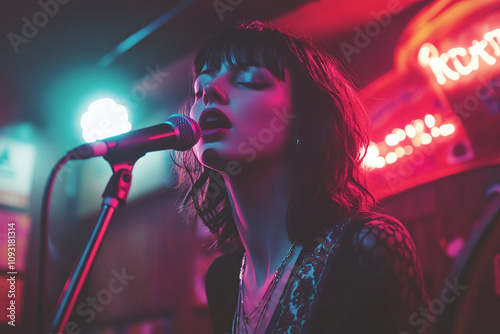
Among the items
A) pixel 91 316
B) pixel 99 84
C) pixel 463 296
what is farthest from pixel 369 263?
pixel 91 316

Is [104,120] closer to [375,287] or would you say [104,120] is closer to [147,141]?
[147,141]

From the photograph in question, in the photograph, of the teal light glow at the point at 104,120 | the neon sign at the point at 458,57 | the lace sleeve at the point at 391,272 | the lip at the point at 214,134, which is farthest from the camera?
the teal light glow at the point at 104,120

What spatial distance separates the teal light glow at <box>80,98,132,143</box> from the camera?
3736 millimetres

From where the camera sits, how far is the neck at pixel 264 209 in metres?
1.20

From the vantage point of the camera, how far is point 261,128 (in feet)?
3.69

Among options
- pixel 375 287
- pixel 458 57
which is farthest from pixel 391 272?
pixel 458 57

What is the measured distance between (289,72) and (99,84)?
3308 millimetres

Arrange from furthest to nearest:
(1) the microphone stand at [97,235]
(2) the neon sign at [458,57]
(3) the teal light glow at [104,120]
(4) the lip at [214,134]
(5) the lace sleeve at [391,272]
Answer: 1. (3) the teal light glow at [104,120]
2. (2) the neon sign at [458,57]
3. (4) the lip at [214,134]
4. (5) the lace sleeve at [391,272]
5. (1) the microphone stand at [97,235]

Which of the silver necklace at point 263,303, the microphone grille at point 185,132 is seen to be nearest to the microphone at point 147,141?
the microphone grille at point 185,132

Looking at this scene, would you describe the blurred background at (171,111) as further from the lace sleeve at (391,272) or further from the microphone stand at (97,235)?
the microphone stand at (97,235)

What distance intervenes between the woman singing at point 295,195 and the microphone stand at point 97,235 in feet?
0.86

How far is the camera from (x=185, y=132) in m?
1.02

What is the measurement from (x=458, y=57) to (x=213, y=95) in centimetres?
185

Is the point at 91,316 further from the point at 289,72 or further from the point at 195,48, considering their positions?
the point at 289,72
